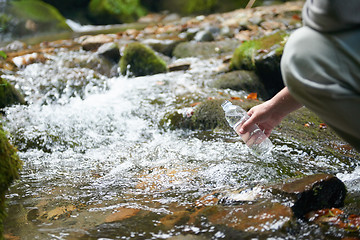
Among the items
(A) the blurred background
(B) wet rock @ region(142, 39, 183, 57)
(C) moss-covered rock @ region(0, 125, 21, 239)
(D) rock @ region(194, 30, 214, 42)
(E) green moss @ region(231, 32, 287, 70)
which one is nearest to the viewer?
(C) moss-covered rock @ region(0, 125, 21, 239)

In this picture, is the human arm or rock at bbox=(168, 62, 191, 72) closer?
the human arm

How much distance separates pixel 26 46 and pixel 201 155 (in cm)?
803

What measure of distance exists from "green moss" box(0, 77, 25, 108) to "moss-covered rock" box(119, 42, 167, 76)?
205cm

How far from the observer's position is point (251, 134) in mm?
2426

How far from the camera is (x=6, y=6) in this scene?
13.1m

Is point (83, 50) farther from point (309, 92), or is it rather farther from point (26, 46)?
point (309, 92)

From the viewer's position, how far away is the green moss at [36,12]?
13.0 metres

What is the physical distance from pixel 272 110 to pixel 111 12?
599 inches

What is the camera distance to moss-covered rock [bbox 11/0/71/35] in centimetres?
1253

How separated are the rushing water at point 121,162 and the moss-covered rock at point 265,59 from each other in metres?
0.73

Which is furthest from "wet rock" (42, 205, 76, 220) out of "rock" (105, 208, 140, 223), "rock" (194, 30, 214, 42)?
"rock" (194, 30, 214, 42)

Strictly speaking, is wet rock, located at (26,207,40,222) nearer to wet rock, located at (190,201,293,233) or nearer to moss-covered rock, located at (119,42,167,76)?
wet rock, located at (190,201,293,233)

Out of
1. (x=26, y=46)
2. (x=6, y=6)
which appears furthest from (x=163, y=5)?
(x=26, y=46)

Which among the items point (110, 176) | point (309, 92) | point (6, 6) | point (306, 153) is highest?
point (6, 6)
